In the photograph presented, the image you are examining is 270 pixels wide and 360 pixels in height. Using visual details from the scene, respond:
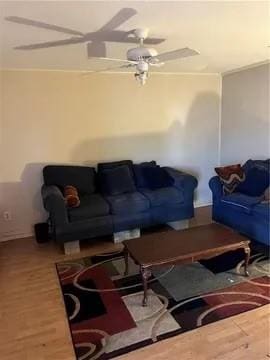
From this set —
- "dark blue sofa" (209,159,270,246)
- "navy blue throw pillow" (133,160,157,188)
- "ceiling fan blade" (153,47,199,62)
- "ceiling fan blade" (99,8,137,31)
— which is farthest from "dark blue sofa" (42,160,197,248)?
"ceiling fan blade" (99,8,137,31)

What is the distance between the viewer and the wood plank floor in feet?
6.38

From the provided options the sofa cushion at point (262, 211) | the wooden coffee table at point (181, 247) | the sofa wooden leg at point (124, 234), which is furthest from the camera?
Answer: the sofa wooden leg at point (124, 234)

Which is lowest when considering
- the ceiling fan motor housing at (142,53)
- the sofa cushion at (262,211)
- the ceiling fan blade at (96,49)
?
the sofa cushion at (262,211)

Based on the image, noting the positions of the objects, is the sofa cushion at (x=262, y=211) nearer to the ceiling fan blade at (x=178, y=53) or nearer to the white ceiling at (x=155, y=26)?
the white ceiling at (x=155, y=26)

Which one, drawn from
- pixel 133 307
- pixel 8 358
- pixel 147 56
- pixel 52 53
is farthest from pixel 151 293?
pixel 52 53

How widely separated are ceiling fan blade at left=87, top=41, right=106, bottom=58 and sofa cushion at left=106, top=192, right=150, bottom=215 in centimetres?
168

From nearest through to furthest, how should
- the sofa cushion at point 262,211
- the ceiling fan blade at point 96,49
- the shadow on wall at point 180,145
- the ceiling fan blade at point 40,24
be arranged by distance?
the ceiling fan blade at point 40,24, the ceiling fan blade at point 96,49, the sofa cushion at point 262,211, the shadow on wall at point 180,145

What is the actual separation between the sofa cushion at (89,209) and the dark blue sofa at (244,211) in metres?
1.48

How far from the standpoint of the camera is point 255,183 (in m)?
3.70

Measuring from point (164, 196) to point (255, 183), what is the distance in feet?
3.75

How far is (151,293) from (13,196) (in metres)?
2.34

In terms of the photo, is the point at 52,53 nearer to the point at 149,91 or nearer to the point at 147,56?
the point at 147,56

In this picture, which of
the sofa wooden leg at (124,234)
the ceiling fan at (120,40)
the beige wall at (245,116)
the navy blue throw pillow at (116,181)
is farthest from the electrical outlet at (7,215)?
the beige wall at (245,116)

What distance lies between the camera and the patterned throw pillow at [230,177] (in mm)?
3885
